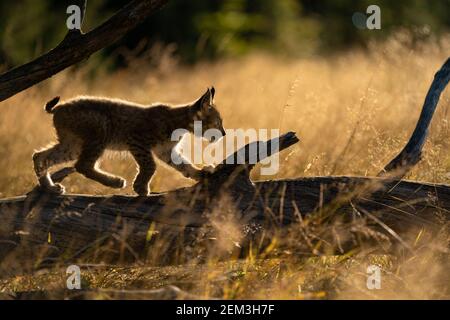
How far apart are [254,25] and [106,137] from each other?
15.9m

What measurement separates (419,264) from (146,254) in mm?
1819

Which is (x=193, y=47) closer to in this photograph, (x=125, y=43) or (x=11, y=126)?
(x=125, y=43)

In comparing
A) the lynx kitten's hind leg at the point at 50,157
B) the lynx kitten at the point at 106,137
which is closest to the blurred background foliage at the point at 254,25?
the lynx kitten at the point at 106,137

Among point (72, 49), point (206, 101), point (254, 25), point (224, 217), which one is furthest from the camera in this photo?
point (254, 25)

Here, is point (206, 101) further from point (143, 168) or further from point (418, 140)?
point (418, 140)

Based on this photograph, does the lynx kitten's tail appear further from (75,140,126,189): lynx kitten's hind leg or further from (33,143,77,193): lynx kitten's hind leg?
(75,140,126,189): lynx kitten's hind leg

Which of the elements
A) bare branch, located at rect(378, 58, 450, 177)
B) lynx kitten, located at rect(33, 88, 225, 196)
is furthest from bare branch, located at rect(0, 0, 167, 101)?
bare branch, located at rect(378, 58, 450, 177)

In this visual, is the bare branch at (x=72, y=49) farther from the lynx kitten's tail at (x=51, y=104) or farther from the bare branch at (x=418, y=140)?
the bare branch at (x=418, y=140)

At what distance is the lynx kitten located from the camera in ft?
21.2

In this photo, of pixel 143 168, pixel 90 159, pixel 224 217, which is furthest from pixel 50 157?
pixel 224 217

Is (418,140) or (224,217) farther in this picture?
(418,140)

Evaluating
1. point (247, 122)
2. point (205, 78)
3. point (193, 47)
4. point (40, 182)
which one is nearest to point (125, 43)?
point (193, 47)

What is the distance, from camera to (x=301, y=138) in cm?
866

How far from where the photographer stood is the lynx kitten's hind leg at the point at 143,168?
20.7 feet
